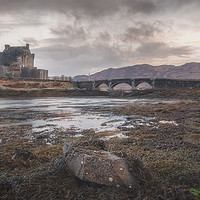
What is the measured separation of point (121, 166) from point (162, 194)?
2.30ft

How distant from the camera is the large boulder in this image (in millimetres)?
2938

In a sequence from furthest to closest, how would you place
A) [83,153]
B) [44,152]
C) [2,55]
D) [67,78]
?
[67,78]
[2,55]
[44,152]
[83,153]

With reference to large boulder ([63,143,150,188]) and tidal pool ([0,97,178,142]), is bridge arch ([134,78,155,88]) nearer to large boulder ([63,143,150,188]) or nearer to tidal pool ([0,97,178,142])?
tidal pool ([0,97,178,142])

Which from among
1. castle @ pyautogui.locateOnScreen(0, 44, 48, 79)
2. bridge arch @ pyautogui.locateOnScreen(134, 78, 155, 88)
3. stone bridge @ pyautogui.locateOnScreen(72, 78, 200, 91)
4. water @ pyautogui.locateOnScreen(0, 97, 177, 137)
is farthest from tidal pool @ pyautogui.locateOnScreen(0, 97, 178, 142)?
bridge arch @ pyautogui.locateOnScreen(134, 78, 155, 88)

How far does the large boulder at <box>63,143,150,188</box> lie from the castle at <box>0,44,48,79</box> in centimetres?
9385

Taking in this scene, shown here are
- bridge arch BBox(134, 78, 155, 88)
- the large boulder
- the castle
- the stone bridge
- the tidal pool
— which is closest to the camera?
the large boulder

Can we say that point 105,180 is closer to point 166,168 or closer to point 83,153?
point 83,153

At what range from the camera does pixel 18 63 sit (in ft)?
294

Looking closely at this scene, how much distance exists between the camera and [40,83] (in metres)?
80.4

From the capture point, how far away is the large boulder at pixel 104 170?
2.94m

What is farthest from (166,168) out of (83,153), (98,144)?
(83,153)

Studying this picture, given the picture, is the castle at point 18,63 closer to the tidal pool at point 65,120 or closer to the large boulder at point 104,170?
the tidal pool at point 65,120

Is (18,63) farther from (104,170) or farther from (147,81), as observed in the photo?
(104,170)

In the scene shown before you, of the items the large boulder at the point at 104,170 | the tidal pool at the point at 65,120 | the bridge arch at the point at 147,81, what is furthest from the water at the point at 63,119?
the bridge arch at the point at 147,81
